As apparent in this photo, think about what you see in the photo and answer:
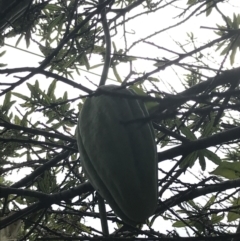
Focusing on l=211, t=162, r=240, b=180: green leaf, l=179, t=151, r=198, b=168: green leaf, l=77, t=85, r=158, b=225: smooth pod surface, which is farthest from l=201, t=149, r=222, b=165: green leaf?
l=77, t=85, r=158, b=225: smooth pod surface

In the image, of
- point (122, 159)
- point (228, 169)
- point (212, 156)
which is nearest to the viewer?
point (122, 159)

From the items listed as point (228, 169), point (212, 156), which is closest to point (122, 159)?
point (228, 169)

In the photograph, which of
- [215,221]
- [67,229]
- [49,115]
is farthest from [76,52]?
[215,221]

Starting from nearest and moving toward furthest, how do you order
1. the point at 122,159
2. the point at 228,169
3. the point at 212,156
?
the point at 122,159
the point at 228,169
the point at 212,156

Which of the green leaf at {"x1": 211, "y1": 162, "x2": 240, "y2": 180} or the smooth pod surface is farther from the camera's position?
the green leaf at {"x1": 211, "y1": 162, "x2": 240, "y2": 180}

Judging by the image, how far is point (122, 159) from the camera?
0.99 m

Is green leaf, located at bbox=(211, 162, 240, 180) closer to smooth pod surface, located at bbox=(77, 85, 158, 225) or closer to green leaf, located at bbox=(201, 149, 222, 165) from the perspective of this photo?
smooth pod surface, located at bbox=(77, 85, 158, 225)

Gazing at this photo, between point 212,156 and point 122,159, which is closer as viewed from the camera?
point 122,159

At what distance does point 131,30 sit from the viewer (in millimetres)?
2229

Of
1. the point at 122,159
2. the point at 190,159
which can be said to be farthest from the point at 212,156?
the point at 122,159

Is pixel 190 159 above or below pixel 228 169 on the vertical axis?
above

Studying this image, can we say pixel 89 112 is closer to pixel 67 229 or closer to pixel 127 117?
pixel 127 117

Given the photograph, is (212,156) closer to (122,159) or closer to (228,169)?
(228,169)

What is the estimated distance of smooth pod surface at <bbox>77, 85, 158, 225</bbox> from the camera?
988 millimetres
